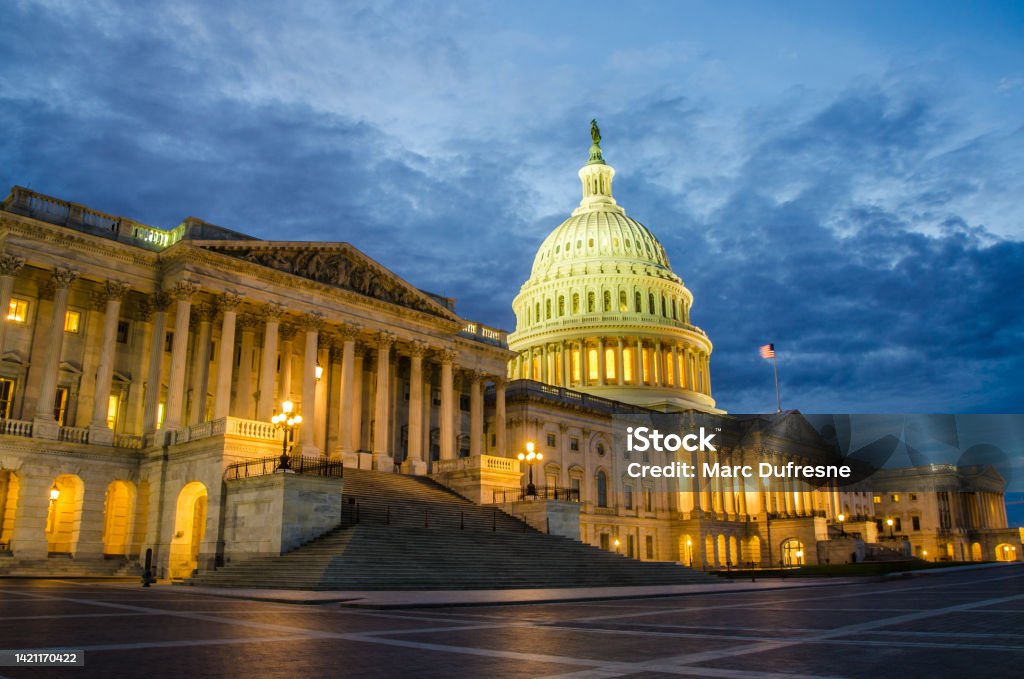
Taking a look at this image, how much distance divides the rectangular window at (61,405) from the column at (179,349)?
540 centimetres

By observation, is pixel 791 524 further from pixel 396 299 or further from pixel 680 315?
pixel 396 299

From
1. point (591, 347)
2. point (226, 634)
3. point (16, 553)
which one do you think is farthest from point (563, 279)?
point (226, 634)

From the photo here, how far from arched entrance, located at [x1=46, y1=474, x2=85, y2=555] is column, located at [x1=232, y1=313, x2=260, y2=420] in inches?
386

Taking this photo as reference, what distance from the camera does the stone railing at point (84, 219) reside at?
43.8m

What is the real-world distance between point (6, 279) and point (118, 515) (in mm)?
13699

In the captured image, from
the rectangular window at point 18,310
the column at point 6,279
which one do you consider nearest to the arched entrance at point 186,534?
the column at point 6,279

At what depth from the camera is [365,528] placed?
36.8 metres

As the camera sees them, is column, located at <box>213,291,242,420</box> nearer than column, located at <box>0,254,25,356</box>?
No

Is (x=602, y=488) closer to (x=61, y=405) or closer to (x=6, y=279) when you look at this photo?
(x=61, y=405)

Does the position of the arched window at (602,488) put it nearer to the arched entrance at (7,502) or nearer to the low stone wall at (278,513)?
the low stone wall at (278,513)

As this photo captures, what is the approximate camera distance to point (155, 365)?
46.9 metres

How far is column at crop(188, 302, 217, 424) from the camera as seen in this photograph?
48406mm

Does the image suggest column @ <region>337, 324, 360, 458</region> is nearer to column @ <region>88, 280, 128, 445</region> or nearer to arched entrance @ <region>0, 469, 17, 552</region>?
column @ <region>88, 280, 128, 445</region>

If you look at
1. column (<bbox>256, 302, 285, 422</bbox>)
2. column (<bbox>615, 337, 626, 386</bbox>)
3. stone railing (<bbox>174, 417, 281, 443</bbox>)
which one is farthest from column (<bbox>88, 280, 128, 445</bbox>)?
column (<bbox>615, 337, 626, 386</bbox>)
